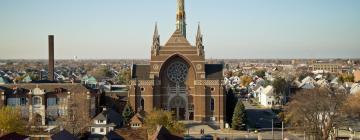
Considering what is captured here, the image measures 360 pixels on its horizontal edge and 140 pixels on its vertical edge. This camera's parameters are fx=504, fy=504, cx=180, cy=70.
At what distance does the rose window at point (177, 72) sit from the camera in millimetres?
74375

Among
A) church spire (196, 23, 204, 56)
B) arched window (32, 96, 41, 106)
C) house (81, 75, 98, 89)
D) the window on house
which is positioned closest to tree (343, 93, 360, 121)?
church spire (196, 23, 204, 56)

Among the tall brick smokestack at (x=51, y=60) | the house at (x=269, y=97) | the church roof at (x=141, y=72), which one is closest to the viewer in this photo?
the church roof at (x=141, y=72)

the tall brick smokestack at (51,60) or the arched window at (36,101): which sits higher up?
the tall brick smokestack at (51,60)

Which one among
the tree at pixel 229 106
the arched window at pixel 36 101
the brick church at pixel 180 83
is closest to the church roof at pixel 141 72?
the brick church at pixel 180 83

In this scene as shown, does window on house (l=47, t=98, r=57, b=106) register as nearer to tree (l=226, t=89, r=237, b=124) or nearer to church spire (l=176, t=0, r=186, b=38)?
church spire (l=176, t=0, r=186, b=38)

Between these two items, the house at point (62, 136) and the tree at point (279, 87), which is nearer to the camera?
the house at point (62, 136)

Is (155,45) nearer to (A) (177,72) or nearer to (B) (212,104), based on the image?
(A) (177,72)

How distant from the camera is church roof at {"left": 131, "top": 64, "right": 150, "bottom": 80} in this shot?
244 ft

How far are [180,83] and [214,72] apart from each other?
5.29 m

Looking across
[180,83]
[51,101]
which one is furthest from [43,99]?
[180,83]

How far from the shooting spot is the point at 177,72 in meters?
74.5

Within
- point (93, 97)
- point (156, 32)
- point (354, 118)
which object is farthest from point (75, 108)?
point (354, 118)

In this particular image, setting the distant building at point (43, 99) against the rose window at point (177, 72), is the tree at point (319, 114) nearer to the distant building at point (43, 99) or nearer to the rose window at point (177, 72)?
the rose window at point (177, 72)

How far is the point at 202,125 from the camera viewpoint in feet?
238
